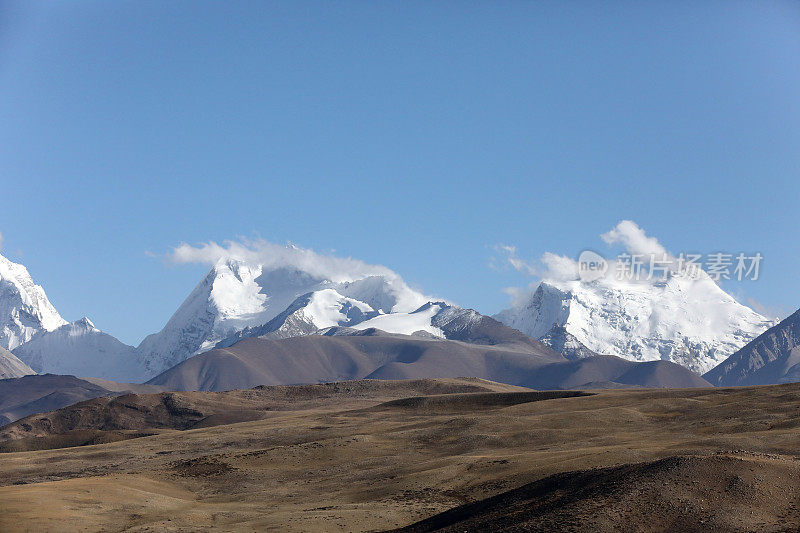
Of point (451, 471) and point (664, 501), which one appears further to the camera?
point (451, 471)

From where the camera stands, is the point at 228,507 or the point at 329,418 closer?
the point at 228,507

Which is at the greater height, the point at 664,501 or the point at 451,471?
the point at 451,471

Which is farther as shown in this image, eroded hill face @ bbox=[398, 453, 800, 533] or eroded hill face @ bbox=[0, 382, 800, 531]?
eroded hill face @ bbox=[0, 382, 800, 531]

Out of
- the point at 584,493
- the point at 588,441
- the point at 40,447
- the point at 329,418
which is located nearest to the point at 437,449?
the point at 588,441

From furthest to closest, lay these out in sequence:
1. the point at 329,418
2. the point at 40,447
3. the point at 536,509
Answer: the point at 40,447, the point at 329,418, the point at 536,509

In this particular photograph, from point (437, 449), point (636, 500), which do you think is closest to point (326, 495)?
point (437, 449)

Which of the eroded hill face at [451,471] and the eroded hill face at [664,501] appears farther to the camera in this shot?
the eroded hill face at [451,471]

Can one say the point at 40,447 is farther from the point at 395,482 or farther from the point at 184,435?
the point at 395,482

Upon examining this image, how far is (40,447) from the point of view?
17800 centimetres

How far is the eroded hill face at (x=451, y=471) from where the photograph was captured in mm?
52844

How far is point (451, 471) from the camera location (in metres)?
78.4

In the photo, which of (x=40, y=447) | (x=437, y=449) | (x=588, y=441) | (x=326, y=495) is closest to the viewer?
(x=326, y=495)

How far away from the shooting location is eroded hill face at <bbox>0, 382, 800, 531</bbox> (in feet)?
A: 173

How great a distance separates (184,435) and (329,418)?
2890 cm
